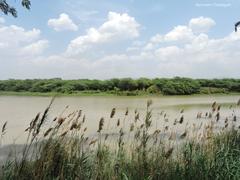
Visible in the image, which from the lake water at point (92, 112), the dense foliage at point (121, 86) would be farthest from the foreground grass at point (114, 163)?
the dense foliage at point (121, 86)

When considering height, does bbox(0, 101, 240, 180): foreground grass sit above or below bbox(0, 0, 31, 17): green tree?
below

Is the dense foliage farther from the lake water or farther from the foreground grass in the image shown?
the foreground grass

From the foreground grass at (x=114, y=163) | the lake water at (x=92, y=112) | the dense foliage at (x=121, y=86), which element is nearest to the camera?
the foreground grass at (x=114, y=163)

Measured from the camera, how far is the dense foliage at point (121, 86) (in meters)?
36.1

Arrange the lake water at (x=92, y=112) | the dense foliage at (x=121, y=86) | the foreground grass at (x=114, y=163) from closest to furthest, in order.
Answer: the foreground grass at (x=114, y=163), the lake water at (x=92, y=112), the dense foliage at (x=121, y=86)

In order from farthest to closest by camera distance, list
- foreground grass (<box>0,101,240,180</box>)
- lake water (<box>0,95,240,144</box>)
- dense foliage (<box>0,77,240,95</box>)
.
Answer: dense foliage (<box>0,77,240,95</box>)
lake water (<box>0,95,240,144</box>)
foreground grass (<box>0,101,240,180</box>)

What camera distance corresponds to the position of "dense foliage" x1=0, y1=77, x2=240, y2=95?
118 feet

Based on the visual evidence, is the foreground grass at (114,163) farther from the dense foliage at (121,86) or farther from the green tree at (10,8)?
the dense foliage at (121,86)

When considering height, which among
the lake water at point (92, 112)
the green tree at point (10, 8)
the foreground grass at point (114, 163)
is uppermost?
the green tree at point (10, 8)

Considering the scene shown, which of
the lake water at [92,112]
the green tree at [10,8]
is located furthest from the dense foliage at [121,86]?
the green tree at [10,8]

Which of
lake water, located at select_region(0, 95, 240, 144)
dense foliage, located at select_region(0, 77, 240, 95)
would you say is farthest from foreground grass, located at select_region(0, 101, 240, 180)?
dense foliage, located at select_region(0, 77, 240, 95)

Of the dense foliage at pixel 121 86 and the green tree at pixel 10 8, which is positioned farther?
the dense foliage at pixel 121 86

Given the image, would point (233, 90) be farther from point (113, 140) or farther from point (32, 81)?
point (113, 140)

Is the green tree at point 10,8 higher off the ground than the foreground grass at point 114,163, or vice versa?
the green tree at point 10,8
